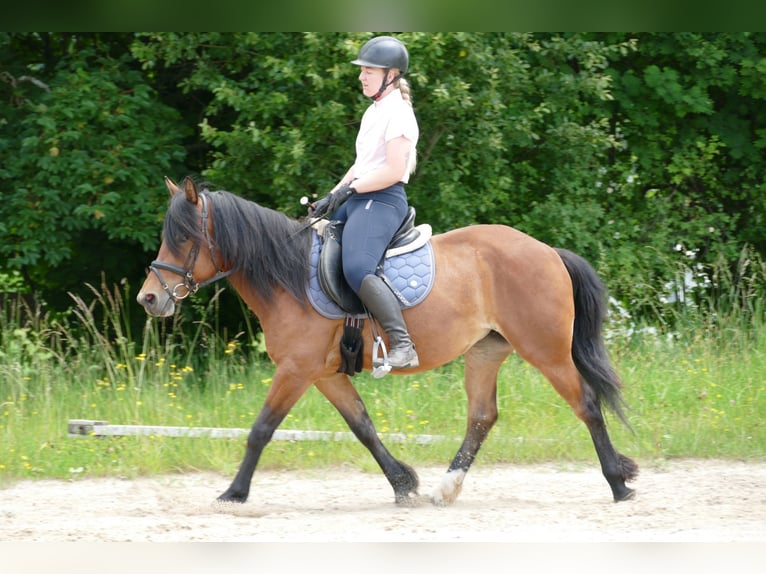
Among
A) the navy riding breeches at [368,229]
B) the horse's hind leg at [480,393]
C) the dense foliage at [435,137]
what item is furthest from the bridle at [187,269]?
the dense foliage at [435,137]

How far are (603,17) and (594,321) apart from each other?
406 cm

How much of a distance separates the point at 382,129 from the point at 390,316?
102cm

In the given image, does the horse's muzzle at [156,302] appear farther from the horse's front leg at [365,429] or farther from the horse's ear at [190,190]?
the horse's front leg at [365,429]

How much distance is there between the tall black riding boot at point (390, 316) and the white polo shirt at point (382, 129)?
62 centimetres

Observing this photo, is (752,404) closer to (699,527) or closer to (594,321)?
(594,321)

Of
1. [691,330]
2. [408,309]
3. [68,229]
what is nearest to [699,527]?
[408,309]

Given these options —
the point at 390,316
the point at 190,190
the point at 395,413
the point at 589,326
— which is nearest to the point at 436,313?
the point at 390,316

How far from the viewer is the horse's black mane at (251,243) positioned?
5.00 metres

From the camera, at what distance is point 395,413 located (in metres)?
7.26

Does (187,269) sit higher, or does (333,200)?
(333,200)

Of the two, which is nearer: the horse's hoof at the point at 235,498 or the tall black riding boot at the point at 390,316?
the tall black riding boot at the point at 390,316

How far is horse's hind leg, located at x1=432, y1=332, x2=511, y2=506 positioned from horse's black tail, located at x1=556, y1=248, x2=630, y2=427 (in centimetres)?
45

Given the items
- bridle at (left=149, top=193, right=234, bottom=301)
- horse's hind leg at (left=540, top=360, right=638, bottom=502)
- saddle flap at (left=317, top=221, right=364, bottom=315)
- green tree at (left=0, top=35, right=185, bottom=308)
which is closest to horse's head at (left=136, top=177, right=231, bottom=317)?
bridle at (left=149, top=193, right=234, bottom=301)

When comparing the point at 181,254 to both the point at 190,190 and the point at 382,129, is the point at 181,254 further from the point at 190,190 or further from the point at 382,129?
the point at 382,129
